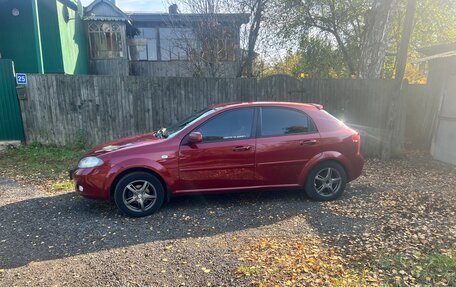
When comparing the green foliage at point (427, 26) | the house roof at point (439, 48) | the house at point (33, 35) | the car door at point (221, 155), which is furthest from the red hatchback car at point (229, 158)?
the green foliage at point (427, 26)

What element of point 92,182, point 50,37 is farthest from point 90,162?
point 50,37

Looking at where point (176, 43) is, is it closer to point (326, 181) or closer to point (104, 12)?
point (104, 12)

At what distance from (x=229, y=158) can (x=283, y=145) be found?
34.5 inches

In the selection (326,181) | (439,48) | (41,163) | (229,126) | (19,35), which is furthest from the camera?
(19,35)

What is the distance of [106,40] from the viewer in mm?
14570

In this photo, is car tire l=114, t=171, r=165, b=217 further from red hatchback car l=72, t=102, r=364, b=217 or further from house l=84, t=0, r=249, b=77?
house l=84, t=0, r=249, b=77

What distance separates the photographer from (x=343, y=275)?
3.17m

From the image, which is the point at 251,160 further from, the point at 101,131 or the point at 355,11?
the point at 355,11

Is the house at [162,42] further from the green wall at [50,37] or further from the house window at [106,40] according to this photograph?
→ the green wall at [50,37]

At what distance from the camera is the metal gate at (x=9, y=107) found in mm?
8180

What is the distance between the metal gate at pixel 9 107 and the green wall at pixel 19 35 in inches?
175

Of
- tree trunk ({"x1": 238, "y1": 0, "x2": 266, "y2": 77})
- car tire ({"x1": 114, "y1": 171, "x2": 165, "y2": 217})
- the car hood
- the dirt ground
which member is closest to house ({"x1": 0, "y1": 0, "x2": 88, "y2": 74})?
tree trunk ({"x1": 238, "y1": 0, "x2": 266, "y2": 77})

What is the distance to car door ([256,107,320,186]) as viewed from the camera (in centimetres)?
492

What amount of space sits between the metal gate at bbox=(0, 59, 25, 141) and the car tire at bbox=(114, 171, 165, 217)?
224 inches
